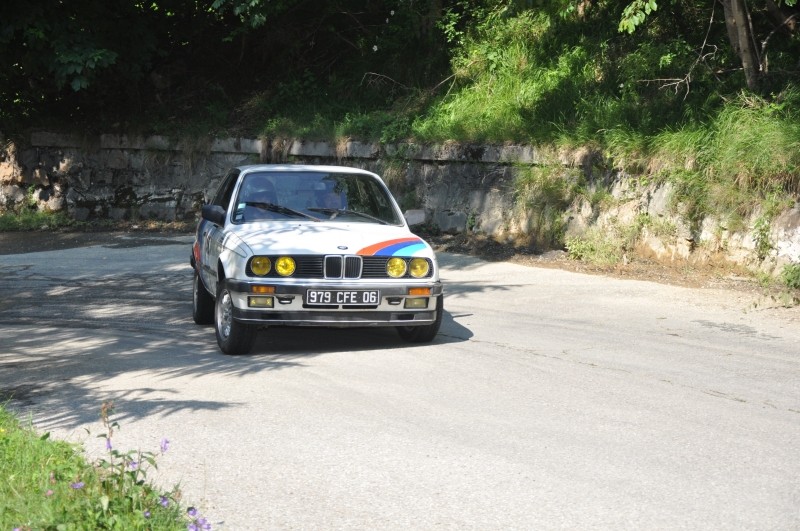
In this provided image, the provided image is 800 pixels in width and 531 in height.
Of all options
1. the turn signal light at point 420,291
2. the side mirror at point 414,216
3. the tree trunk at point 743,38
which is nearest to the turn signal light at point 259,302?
the turn signal light at point 420,291

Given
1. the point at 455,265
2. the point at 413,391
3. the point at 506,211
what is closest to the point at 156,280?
the point at 455,265

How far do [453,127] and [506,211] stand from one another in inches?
81.1

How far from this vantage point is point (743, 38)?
13781mm

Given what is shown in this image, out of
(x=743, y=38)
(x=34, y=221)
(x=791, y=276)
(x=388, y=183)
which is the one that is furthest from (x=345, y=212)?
(x=34, y=221)

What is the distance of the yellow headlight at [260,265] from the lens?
8234mm

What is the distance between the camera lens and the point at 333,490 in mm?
4945

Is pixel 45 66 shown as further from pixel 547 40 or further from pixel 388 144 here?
pixel 547 40

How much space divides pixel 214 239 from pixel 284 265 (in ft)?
4.36

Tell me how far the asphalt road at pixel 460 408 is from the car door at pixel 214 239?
21.8 inches

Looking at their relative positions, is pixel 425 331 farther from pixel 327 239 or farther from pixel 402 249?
pixel 327 239

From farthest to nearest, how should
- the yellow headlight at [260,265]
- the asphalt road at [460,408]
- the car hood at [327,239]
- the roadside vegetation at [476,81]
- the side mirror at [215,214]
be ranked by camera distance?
the roadside vegetation at [476,81]
the side mirror at [215,214]
the car hood at [327,239]
the yellow headlight at [260,265]
the asphalt road at [460,408]

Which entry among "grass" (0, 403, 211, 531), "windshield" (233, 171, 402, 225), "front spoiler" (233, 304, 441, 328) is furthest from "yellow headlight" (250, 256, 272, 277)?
"grass" (0, 403, 211, 531)

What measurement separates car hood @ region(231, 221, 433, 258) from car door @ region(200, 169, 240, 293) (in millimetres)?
313

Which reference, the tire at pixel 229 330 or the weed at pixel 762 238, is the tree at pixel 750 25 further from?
the tire at pixel 229 330
